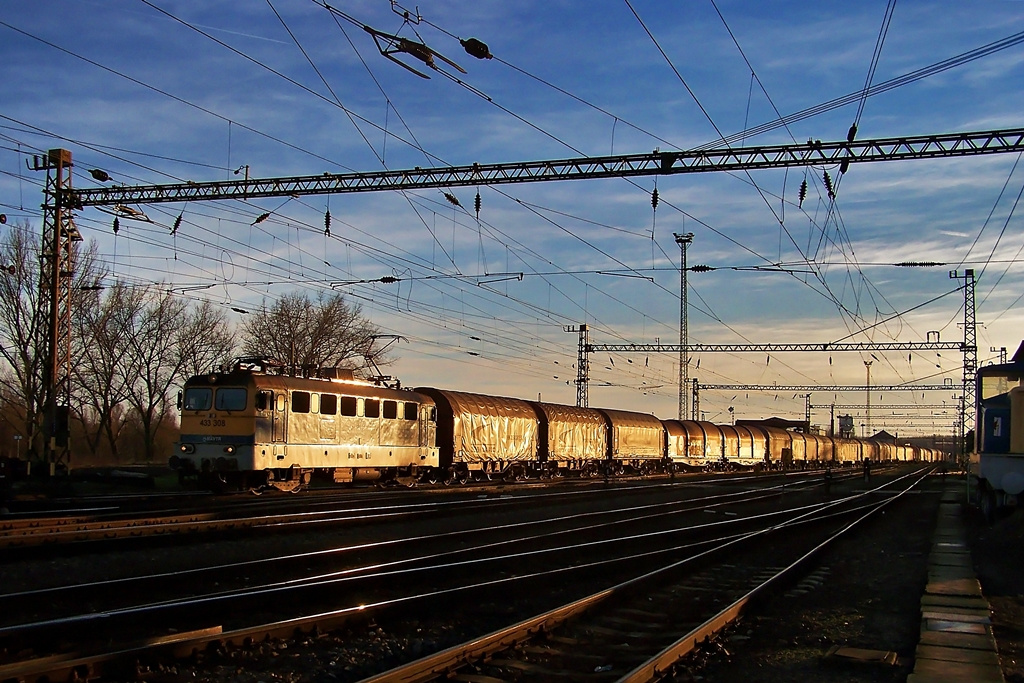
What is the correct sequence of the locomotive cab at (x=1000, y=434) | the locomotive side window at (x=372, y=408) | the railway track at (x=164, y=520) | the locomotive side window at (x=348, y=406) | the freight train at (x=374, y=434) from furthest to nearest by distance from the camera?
the locomotive side window at (x=372, y=408), the locomotive side window at (x=348, y=406), the freight train at (x=374, y=434), the locomotive cab at (x=1000, y=434), the railway track at (x=164, y=520)

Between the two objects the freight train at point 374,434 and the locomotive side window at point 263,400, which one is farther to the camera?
the freight train at point 374,434

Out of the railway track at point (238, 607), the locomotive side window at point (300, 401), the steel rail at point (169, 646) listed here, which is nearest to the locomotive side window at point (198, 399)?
the locomotive side window at point (300, 401)

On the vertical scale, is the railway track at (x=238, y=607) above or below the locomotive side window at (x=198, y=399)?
below

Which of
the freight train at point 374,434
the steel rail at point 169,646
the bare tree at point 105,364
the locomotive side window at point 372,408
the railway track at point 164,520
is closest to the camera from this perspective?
the steel rail at point 169,646

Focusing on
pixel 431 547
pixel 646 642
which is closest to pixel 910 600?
pixel 646 642

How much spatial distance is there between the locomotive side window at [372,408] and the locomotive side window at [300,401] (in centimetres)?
247

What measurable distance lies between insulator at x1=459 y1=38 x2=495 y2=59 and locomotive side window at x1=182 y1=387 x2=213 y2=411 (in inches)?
448

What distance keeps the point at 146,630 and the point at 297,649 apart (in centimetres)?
143

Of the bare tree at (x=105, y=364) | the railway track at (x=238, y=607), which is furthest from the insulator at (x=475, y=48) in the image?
the bare tree at (x=105, y=364)

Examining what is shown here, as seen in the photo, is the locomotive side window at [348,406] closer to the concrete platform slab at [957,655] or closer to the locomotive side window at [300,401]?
the locomotive side window at [300,401]

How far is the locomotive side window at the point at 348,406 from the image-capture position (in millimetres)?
23828

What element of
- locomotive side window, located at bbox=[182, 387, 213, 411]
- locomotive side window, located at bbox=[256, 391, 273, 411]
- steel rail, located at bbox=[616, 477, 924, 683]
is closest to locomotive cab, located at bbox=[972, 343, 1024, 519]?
steel rail, located at bbox=[616, 477, 924, 683]

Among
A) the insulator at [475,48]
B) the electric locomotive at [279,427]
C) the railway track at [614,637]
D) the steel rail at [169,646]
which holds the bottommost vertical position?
the railway track at [614,637]

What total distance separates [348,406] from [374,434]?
1.63 metres
